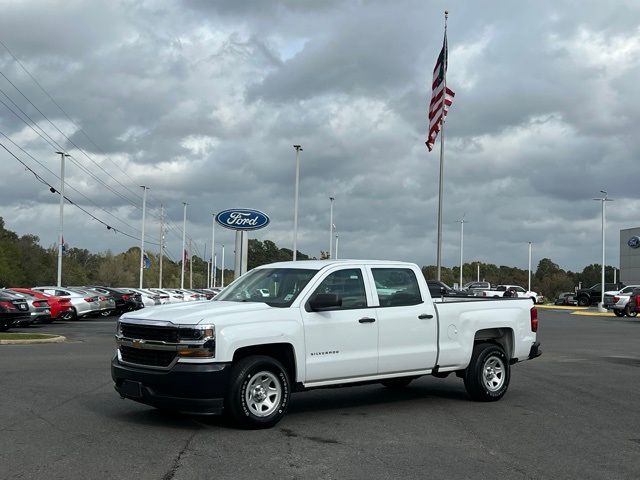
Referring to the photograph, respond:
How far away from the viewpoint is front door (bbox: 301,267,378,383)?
8.95m

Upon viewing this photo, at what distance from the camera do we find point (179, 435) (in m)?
8.23

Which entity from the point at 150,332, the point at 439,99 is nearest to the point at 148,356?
the point at 150,332

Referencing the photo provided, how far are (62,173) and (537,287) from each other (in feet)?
A: 335

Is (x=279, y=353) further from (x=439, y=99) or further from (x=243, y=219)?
(x=439, y=99)

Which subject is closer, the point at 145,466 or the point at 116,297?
the point at 145,466

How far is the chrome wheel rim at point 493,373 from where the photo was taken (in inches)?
429

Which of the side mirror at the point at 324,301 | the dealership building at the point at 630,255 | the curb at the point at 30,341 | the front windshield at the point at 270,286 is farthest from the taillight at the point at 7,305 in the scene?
the dealership building at the point at 630,255

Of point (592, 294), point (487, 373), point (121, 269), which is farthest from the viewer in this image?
point (121, 269)

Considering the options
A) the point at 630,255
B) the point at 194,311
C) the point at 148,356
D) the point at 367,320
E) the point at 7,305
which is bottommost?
the point at 7,305

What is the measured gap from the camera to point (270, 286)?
9602 millimetres

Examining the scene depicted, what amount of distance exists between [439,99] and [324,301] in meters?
24.4

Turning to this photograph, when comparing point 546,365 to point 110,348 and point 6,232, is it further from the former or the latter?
point 6,232

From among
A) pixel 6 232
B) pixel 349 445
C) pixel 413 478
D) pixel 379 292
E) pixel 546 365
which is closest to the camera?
pixel 413 478

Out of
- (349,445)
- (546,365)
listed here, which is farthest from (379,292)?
(546,365)
